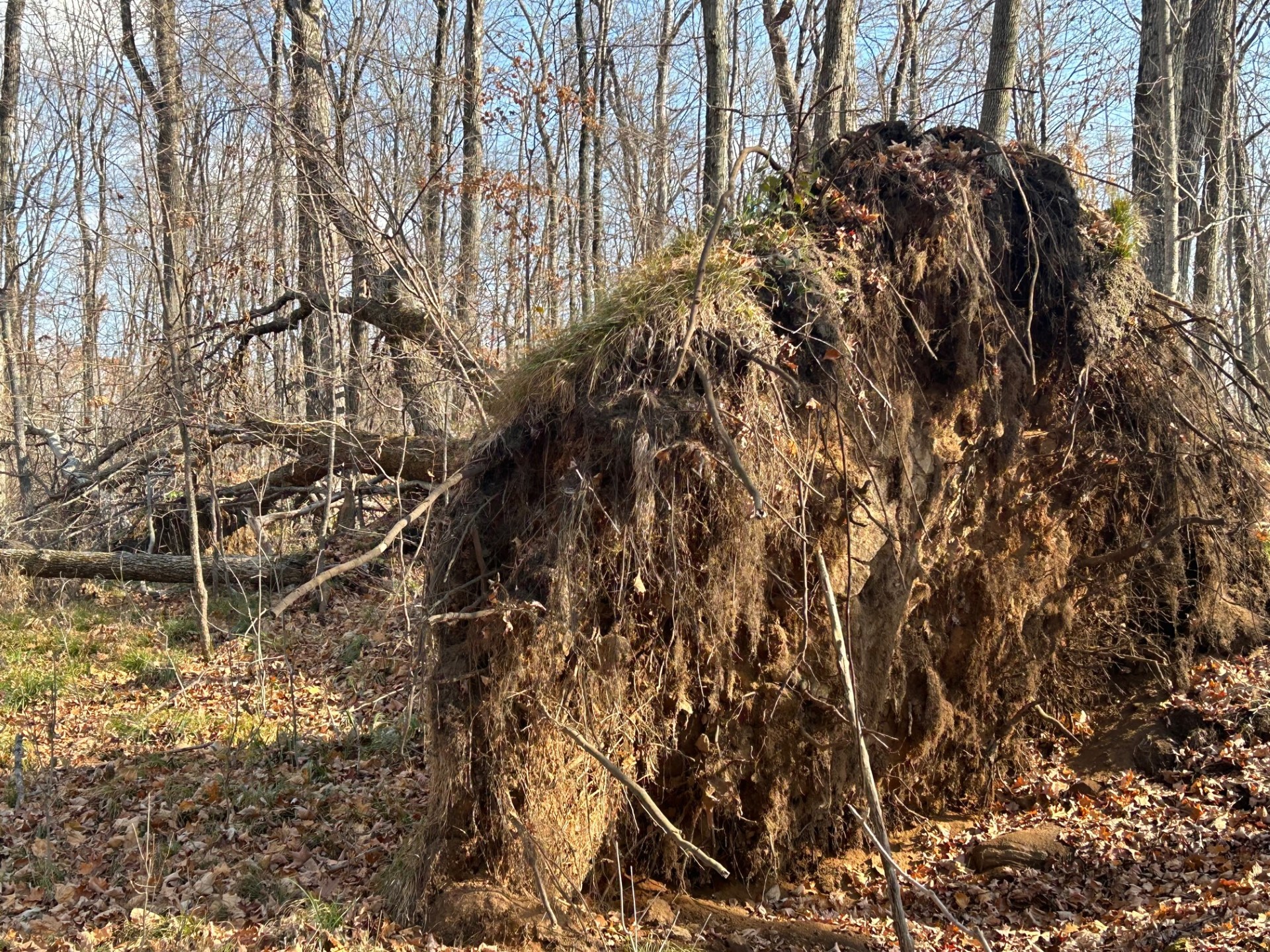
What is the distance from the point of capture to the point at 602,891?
5148mm

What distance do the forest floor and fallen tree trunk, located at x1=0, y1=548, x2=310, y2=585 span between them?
2033 mm

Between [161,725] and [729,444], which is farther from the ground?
[729,444]

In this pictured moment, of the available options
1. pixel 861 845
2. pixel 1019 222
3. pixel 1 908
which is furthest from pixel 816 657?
pixel 1 908

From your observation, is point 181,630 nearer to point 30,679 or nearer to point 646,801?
point 30,679

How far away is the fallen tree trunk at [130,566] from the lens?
10164 mm

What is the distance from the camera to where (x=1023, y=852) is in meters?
5.39

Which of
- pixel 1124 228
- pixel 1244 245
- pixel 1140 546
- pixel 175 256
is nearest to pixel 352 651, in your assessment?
pixel 175 256

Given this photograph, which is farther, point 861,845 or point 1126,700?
point 1126,700

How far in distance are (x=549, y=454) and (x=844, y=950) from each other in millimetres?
3004

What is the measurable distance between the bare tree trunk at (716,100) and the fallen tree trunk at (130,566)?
6.09 m

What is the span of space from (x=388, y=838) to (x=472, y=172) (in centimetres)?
953

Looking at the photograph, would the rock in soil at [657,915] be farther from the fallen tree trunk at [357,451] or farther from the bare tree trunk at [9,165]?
the bare tree trunk at [9,165]

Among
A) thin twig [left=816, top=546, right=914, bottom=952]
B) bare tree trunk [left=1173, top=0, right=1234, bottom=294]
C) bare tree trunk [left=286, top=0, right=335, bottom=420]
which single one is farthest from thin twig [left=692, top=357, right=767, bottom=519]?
bare tree trunk [left=1173, top=0, right=1234, bottom=294]

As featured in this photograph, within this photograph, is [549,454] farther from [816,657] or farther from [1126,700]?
[1126,700]
